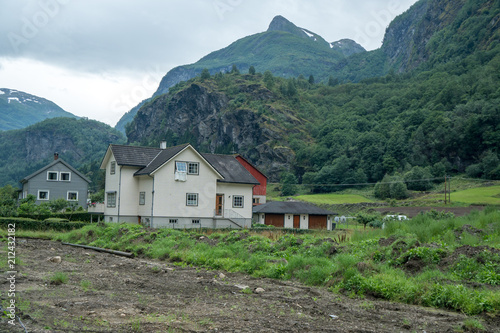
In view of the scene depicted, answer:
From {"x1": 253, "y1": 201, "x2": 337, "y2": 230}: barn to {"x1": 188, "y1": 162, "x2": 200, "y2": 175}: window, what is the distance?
42.7 feet

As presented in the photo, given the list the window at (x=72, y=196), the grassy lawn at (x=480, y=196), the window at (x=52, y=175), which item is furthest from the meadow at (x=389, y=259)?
the grassy lawn at (x=480, y=196)

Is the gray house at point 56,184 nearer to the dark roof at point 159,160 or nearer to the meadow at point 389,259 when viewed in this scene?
the dark roof at point 159,160

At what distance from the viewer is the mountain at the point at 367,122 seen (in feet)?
373

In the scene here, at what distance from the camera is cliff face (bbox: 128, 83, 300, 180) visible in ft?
476

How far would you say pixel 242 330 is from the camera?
7.82 meters

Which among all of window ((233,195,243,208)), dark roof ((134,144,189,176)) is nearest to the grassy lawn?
window ((233,195,243,208))

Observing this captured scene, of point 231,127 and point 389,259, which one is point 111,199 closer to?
point 389,259

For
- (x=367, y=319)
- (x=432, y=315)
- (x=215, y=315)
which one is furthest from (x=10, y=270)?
(x=432, y=315)

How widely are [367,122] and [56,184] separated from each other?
115390mm

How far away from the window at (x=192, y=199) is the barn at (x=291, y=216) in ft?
41.3

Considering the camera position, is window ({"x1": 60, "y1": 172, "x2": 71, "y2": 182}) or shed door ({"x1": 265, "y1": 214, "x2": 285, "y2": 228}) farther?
window ({"x1": 60, "y1": 172, "x2": 71, "y2": 182})

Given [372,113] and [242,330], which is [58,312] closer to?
[242,330]

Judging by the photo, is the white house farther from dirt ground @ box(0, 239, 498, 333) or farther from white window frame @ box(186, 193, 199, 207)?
dirt ground @ box(0, 239, 498, 333)

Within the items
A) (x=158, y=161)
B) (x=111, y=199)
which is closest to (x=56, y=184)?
(x=111, y=199)
